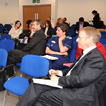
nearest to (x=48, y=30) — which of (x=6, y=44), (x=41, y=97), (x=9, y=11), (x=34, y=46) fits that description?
(x=6, y=44)

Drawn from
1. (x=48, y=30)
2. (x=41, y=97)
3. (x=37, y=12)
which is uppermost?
(x=37, y=12)

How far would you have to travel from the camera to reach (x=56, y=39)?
3.15 m

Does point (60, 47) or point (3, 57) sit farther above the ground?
point (60, 47)

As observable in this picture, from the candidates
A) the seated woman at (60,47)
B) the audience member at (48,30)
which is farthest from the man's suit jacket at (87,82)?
the audience member at (48,30)

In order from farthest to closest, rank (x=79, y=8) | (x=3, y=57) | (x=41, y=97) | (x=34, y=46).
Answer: (x=79, y=8) < (x=34, y=46) < (x=3, y=57) < (x=41, y=97)

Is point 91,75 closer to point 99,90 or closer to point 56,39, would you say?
point 99,90

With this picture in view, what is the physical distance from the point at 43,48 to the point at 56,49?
0.49 meters

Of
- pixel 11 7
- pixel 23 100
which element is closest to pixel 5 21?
pixel 11 7

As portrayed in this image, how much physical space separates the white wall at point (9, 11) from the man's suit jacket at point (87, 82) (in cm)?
1108

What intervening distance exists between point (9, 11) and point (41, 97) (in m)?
11.3

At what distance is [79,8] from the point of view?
32.2 ft

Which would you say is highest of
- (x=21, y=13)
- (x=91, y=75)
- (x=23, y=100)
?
(x=21, y=13)

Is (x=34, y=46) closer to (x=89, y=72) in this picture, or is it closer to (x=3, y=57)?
(x=3, y=57)

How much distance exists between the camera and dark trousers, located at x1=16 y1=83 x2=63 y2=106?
66.1 inches
